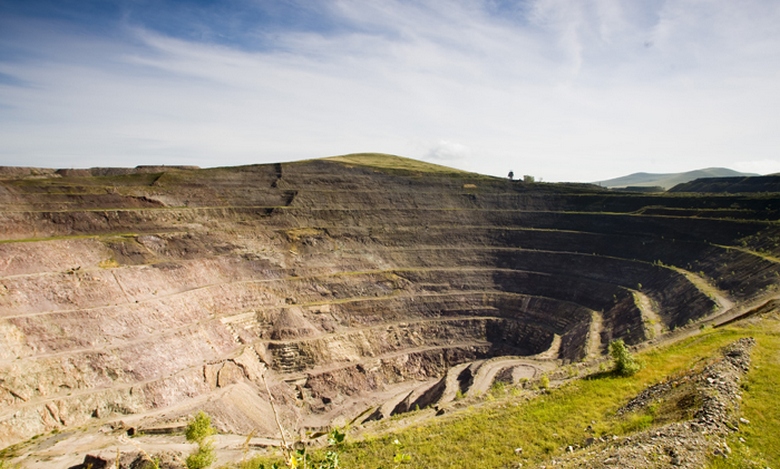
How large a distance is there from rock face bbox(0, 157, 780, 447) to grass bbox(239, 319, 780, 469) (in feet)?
61.4

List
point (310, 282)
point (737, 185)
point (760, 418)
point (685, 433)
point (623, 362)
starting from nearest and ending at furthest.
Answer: point (685, 433)
point (760, 418)
point (623, 362)
point (310, 282)
point (737, 185)

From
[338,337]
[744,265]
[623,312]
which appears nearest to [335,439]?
[338,337]

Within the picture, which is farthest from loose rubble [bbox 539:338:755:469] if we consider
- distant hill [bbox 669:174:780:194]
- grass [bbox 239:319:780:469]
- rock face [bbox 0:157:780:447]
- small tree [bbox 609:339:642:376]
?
distant hill [bbox 669:174:780:194]

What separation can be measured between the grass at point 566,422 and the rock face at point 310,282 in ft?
61.4

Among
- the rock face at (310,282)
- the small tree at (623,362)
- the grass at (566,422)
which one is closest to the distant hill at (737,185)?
the rock face at (310,282)

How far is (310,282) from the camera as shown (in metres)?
53.5

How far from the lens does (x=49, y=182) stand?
58.7 metres

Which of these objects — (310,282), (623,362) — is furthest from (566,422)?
(310,282)

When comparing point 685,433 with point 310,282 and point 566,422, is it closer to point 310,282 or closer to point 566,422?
point 566,422

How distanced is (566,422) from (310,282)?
39.4m

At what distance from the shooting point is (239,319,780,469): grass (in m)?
14.8

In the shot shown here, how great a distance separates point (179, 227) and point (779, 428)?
57.3m

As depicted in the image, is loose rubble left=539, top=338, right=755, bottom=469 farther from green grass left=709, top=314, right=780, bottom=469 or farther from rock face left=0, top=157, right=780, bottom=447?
rock face left=0, top=157, right=780, bottom=447

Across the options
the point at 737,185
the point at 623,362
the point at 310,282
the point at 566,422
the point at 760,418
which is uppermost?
the point at 737,185
